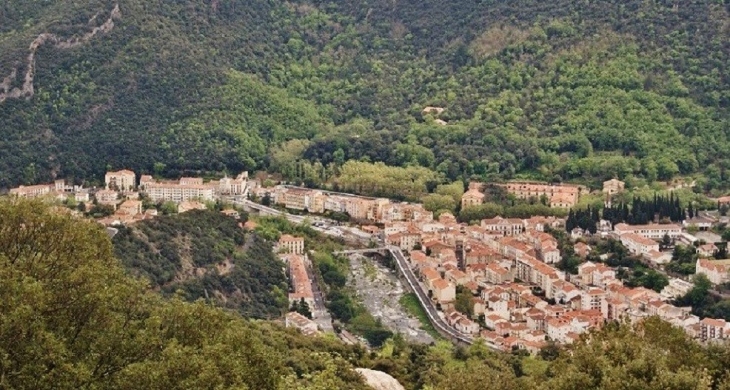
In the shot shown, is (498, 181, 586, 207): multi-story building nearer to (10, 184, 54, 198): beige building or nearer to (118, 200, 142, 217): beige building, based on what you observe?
(118, 200, 142, 217): beige building

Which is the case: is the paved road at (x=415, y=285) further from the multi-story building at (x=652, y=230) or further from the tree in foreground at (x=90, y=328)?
the tree in foreground at (x=90, y=328)

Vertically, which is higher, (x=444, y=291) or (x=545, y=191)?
(x=545, y=191)

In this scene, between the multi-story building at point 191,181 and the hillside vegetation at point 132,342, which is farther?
the multi-story building at point 191,181

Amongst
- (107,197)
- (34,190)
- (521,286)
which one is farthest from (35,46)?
(521,286)

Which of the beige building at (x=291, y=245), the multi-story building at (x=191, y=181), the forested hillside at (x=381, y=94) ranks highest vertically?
→ the forested hillside at (x=381, y=94)

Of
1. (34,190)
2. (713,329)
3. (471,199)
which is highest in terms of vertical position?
(34,190)

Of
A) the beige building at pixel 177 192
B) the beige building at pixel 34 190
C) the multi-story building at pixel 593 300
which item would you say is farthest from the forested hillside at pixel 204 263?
the beige building at pixel 34 190

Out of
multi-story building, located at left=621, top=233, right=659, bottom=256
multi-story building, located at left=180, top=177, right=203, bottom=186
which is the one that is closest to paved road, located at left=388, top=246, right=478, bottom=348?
multi-story building, located at left=621, top=233, right=659, bottom=256

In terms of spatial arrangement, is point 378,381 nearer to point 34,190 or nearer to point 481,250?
point 481,250

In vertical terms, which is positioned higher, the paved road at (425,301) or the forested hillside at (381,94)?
the forested hillside at (381,94)
